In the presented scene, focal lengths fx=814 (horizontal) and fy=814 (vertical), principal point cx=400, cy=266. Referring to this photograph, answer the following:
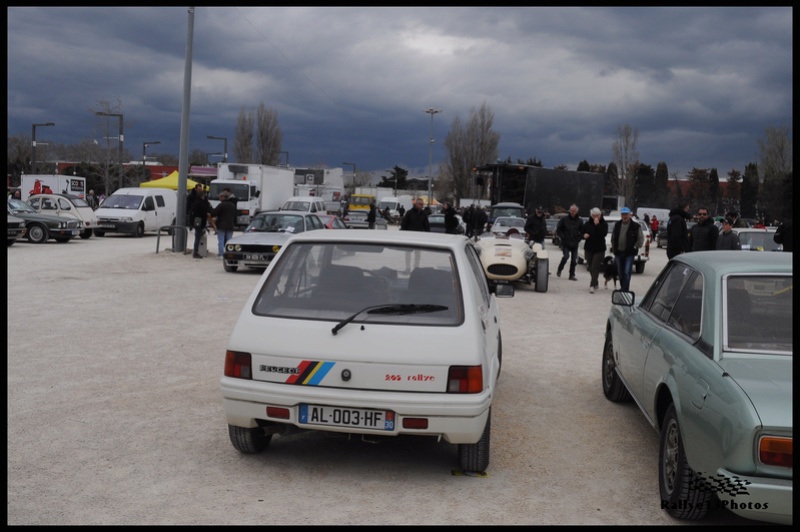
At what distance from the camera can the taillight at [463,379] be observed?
4.87m

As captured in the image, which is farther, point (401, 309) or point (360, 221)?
point (360, 221)

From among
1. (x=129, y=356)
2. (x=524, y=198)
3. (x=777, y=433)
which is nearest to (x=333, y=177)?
(x=524, y=198)

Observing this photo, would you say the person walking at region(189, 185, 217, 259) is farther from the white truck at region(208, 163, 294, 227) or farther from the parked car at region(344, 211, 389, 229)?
the white truck at region(208, 163, 294, 227)

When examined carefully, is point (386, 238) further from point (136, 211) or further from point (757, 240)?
point (136, 211)

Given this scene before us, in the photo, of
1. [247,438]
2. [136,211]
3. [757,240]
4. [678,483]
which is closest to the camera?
[678,483]

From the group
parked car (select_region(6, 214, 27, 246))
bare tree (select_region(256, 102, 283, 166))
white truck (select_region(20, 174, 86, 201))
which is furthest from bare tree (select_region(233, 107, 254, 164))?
parked car (select_region(6, 214, 27, 246))

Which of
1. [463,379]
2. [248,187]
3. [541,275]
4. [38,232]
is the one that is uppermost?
[248,187]

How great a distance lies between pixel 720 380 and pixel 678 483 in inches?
25.9

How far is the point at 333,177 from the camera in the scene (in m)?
82.9

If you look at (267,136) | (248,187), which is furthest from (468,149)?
(248,187)

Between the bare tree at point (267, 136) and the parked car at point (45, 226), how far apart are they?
2693 inches

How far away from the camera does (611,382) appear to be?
290 inches

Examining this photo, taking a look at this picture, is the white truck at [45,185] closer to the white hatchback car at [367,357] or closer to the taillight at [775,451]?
the white hatchback car at [367,357]

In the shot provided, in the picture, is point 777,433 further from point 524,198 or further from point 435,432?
point 524,198
